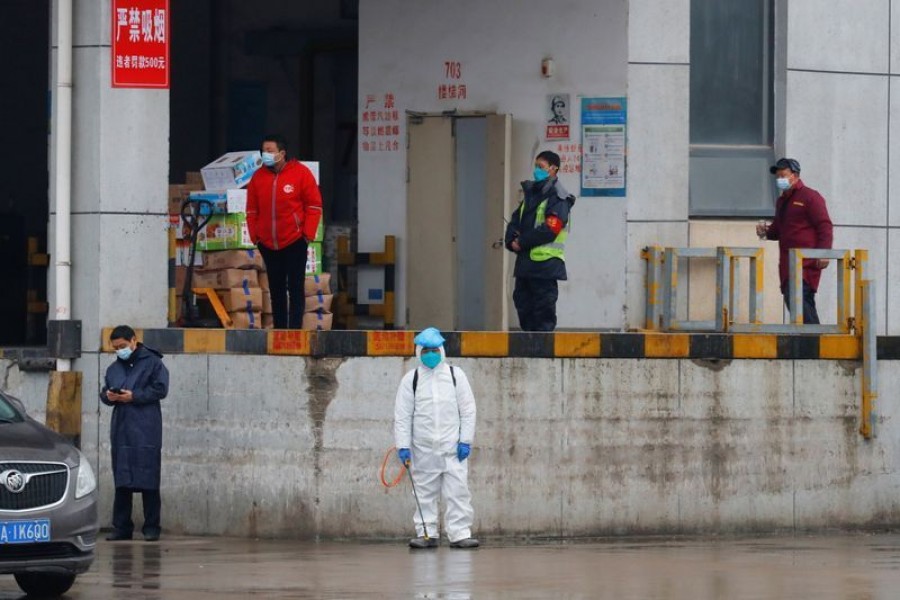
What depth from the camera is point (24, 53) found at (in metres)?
24.7

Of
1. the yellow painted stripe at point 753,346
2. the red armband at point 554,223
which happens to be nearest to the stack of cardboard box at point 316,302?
the red armband at point 554,223

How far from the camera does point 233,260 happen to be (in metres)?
17.4

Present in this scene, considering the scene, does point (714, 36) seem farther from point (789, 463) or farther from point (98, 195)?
point (98, 195)

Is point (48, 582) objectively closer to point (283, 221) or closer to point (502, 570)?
point (502, 570)

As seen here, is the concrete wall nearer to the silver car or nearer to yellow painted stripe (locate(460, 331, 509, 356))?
yellow painted stripe (locate(460, 331, 509, 356))

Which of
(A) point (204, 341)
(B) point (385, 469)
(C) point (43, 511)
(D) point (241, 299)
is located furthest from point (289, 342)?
(C) point (43, 511)

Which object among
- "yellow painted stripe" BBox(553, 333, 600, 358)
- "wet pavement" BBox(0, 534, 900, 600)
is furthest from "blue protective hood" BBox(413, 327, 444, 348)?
"wet pavement" BBox(0, 534, 900, 600)

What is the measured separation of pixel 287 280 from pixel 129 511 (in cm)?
239

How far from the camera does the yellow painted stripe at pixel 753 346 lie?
16.6 meters

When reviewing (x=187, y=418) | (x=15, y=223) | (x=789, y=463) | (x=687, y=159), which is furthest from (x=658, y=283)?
(x=15, y=223)

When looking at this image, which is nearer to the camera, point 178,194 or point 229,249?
point 229,249

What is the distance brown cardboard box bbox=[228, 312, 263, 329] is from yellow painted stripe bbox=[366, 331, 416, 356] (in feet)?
5.96

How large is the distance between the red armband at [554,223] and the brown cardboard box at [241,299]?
9.38 ft

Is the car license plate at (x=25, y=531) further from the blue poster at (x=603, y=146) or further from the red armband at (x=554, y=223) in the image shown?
the blue poster at (x=603, y=146)
